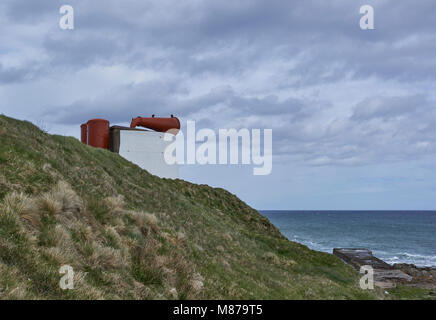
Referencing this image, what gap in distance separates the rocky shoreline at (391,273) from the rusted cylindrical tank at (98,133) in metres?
28.1

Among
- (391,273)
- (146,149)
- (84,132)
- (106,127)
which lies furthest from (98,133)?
(391,273)

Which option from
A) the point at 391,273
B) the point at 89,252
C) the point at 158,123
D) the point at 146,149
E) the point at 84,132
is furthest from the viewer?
the point at 158,123

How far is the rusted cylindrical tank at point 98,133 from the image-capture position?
37594mm

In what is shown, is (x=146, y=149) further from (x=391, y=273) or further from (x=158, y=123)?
(x=391, y=273)

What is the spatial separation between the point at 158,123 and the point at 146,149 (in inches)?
161

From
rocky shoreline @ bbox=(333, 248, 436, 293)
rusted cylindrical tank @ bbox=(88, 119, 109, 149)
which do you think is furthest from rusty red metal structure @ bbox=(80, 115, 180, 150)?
rocky shoreline @ bbox=(333, 248, 436, 293)

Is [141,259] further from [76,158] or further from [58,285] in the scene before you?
[76,158]

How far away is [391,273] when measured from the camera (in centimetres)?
3859

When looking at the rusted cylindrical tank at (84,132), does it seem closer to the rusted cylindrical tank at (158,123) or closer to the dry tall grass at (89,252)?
the rusted cylindrical tank at (158,123)

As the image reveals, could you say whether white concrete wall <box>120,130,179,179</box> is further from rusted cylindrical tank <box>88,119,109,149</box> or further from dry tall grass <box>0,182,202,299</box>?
dry tall grass <box>0,182,202,299</box>

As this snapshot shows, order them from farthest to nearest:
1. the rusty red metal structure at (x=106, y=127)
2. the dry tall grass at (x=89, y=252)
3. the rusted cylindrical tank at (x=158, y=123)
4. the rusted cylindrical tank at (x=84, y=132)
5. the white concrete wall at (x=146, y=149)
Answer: the rusted cylindrical tank at (x=158, y=123) → the rusted cylindrical tank at (x=84, y=132) → the rusty red metal structure at (x=106, y=127) → the white concrete wall at (x=146, y=149) → the dry tall grass at (x=89, y=252)

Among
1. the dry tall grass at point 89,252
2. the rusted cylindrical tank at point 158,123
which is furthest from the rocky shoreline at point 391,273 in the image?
the rusted cylindrical tank at point 158,123

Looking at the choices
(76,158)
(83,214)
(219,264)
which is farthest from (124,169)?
(83,214)

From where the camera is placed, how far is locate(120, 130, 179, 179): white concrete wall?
3734 centimetres
